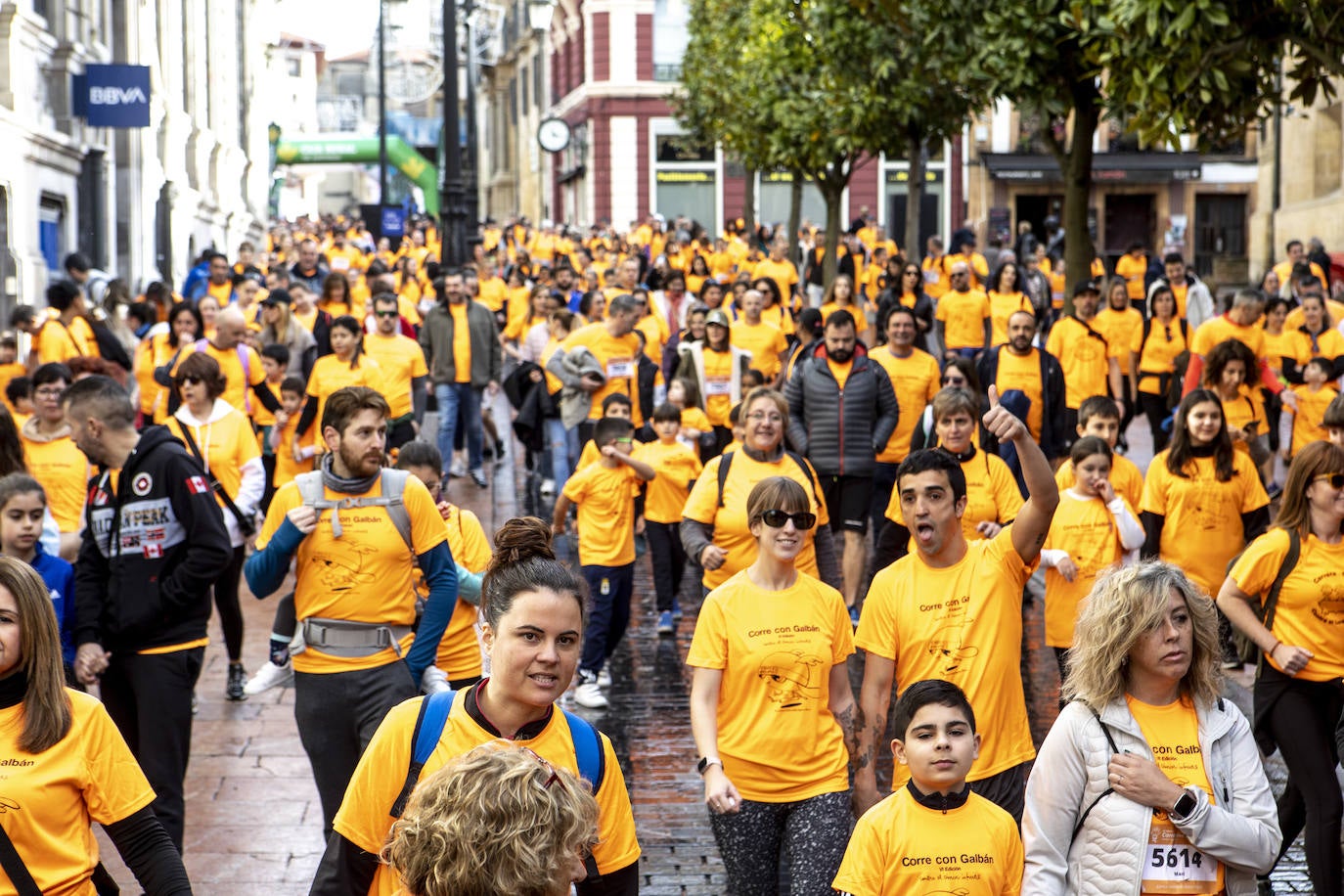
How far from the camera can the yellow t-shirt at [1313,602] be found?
20.0ft

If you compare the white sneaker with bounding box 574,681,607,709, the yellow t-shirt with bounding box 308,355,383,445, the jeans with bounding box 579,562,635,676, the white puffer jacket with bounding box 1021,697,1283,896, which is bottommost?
the white sneaker with bounding box 574,681,607,709

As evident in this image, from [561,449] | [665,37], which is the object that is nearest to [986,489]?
[561,449]

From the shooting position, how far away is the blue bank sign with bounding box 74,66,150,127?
80.0 ft

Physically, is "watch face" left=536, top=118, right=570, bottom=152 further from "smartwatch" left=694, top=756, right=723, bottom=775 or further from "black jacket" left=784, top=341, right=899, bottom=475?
"smartwatch" left=694, top=756, right=723, bottom=775

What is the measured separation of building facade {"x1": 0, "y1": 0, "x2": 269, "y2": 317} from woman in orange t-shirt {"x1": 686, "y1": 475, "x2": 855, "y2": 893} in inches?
697

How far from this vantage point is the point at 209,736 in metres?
8.78

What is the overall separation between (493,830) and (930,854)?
6.78 feet

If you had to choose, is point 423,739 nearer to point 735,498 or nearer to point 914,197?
point 735,498

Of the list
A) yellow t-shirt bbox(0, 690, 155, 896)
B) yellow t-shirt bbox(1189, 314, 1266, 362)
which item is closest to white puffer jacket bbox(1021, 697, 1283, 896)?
yellow t-shirt bbox(0, 690, 155, 896)

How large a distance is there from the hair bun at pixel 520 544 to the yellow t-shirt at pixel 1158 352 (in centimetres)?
1155

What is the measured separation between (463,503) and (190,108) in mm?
24484

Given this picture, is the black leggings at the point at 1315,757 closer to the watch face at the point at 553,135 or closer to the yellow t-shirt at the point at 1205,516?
the yellow t-shirt at the point at 1205,516

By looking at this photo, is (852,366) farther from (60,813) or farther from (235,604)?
(60,813)

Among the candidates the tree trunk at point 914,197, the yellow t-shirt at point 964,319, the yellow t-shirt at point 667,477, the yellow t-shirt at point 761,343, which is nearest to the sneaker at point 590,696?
the yellow t-shirt at point 667,477
